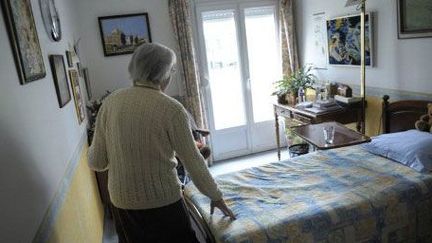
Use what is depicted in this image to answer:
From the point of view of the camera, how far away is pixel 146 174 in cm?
156

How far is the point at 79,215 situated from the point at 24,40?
41.5 inches

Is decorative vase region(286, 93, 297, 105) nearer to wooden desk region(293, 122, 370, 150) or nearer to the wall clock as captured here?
wooden desk region(293, 122, 370, 150)

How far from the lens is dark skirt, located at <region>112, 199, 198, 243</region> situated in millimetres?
1625

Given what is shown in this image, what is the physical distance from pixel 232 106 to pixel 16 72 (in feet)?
11.3

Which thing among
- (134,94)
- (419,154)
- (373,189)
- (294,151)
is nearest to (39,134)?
(134,94)

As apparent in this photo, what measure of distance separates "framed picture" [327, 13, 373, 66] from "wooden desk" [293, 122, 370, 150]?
802 millimetres

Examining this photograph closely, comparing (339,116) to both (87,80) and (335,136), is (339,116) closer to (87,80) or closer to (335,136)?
(335,136)

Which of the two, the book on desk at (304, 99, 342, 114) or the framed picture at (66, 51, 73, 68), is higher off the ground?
the framed picture at (66, 51, 73, 68)

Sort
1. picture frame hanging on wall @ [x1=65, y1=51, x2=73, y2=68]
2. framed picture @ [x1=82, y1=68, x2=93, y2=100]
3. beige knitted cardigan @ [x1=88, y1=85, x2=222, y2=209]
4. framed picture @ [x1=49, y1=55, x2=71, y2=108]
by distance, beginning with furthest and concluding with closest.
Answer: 1. framed picture @ [x1=82, y1=68, x2=93, y2=100]
2. picture frame hanging on wall @ [x1=65, y1=51, x2=73, y2=68]
3. framed picture @ [x1=49, y1=55, x2=71, y2=108]
4. beige knitted cardigan @ [x1=88, y1=85, x2=222, y2=209]

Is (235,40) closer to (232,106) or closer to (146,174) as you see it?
(232,106)

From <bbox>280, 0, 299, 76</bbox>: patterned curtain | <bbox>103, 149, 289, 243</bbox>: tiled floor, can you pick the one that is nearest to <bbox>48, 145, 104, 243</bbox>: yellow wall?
<bbox>103, 149, 289, 243</bbox>: tiled floor

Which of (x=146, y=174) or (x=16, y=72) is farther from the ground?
(x=16, y=72)

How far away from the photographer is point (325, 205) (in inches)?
76.6

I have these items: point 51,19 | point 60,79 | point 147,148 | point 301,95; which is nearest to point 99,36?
point 51,19
